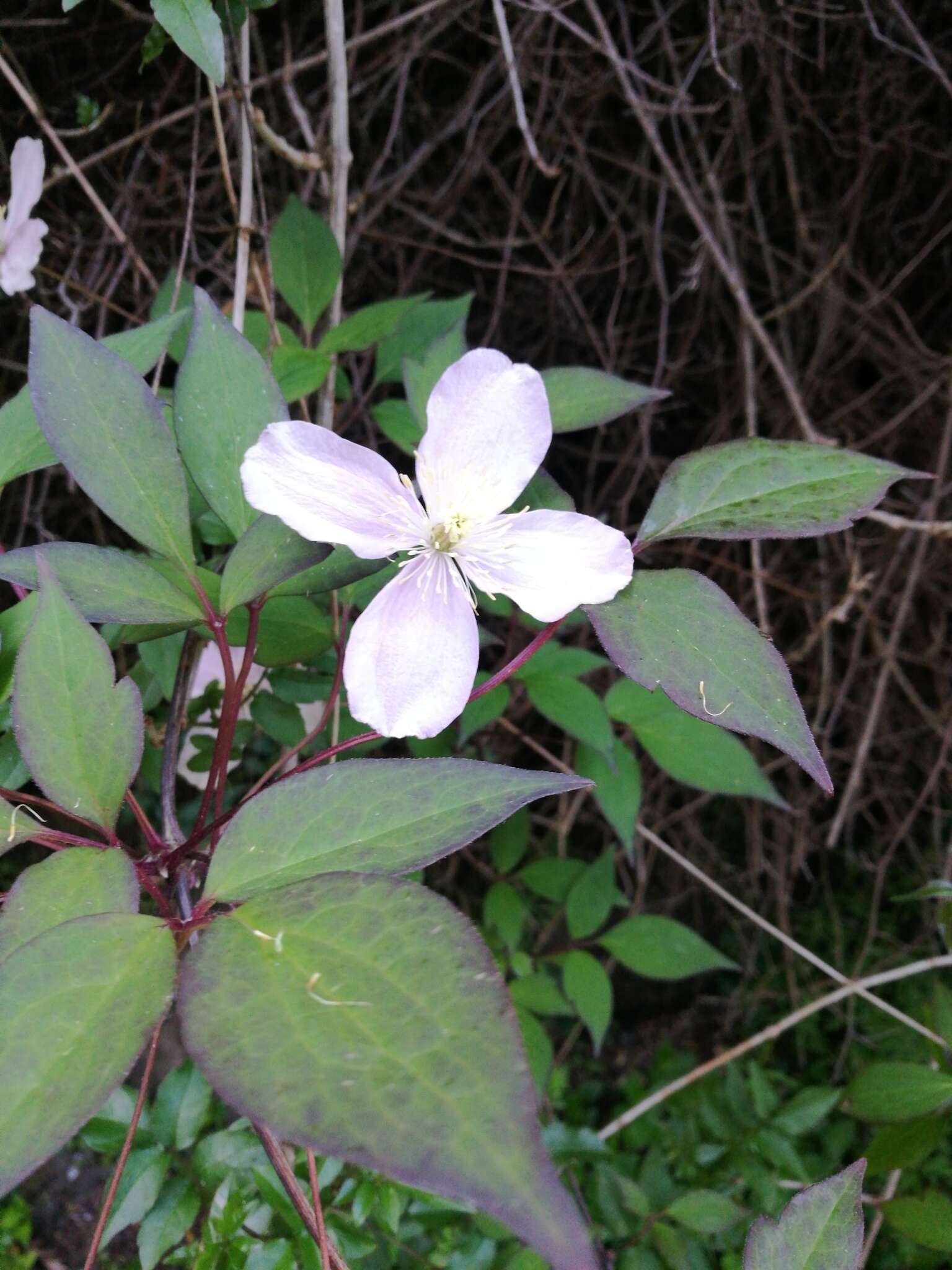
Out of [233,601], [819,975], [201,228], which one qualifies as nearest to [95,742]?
[233,601]

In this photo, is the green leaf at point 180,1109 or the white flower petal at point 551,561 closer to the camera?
the white flower petal at point 551,561

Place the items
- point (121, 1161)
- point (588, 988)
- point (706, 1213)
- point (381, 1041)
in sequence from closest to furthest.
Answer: point (381, 1041) < point (121, 1161) < point (706, 1213) < point (588, 988)

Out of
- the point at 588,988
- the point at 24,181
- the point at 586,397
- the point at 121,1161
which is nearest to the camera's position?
the point at 121,1161

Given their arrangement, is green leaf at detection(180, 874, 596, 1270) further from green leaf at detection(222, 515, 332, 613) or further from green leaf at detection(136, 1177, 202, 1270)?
green leaf at detection(136, 1177, 202, 1270)

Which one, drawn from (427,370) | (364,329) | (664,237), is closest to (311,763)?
(427,370)

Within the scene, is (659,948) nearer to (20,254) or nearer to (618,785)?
(618,785)

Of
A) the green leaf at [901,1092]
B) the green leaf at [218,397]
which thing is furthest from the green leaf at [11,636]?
the green leaf at [901,1092]

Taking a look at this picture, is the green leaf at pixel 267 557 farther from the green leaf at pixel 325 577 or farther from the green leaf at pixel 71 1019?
the green leaf at pixel 71 1019
